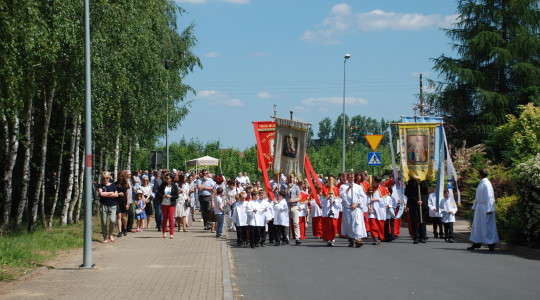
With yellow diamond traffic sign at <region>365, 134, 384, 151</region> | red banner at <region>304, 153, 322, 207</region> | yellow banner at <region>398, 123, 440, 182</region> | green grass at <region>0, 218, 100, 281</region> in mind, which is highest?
yellow diamond traffic sign at <region>365, 134, 384, 151</region>

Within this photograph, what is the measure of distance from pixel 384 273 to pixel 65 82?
11597 millimetres

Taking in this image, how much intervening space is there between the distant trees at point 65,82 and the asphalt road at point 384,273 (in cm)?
606

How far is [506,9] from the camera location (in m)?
43.2

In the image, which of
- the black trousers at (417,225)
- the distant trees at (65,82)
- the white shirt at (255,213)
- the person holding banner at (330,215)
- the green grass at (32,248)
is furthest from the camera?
the black trousers at (417,225)

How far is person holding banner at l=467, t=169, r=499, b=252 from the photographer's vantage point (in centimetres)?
1764

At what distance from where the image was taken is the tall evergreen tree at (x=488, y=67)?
42.2 metres

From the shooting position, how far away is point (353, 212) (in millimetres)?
19547

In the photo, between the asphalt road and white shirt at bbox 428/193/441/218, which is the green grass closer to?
the asphalt road

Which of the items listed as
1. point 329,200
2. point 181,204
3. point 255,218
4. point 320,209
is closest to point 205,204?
point 181,204

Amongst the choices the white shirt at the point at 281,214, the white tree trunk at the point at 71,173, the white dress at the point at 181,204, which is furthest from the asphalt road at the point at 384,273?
the white tree trunk at the point at 71,173

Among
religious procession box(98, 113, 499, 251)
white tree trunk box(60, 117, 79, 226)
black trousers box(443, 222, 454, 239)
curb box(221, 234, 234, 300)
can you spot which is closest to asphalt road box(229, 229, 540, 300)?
curb box(221, 234, 234, 300)

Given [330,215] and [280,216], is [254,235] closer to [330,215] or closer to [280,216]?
[280,216]

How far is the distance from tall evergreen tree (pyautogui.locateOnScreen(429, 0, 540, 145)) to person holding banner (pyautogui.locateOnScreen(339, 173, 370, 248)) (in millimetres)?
24124

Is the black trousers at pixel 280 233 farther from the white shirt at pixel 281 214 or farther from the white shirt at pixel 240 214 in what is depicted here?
the white shirt at pixel 240 214
